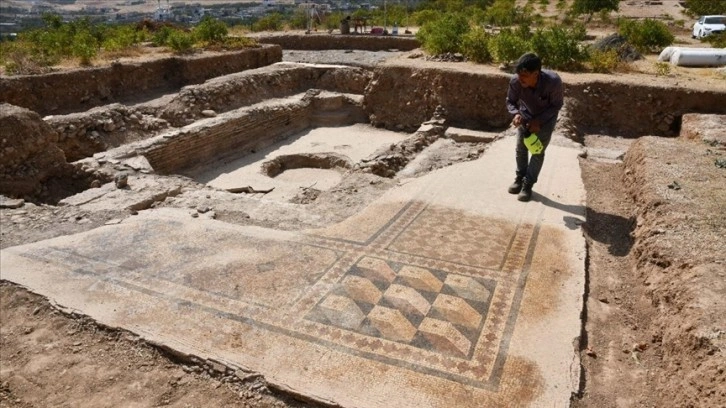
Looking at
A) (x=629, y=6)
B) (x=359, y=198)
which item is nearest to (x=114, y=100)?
(x=359, y=198)

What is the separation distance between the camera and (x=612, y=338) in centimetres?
337

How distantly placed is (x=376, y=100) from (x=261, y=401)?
9.60 metres

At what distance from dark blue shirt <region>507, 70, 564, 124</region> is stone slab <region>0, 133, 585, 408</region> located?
913 millimetres

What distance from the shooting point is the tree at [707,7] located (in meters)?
22.9

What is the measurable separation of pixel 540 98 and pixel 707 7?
82.0ft

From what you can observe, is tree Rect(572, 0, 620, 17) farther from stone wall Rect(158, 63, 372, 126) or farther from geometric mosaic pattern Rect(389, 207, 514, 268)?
geometric mosaic pattern Rect(389, 207, 514, 268)

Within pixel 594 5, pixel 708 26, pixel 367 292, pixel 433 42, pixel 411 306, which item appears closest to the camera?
pixel 411 306

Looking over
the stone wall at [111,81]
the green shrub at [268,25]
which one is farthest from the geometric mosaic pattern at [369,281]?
the green shrub at [268,25]

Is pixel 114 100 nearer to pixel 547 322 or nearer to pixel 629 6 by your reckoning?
pixel 547 322

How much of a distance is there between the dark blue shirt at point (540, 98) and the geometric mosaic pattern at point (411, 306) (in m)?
1.91

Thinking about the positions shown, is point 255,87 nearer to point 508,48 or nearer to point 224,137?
point 224,137

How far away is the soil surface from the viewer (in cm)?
287

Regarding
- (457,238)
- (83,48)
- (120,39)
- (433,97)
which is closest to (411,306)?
(457,238)

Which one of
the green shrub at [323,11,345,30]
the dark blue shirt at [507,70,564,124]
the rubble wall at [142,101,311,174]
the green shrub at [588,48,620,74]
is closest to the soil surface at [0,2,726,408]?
the dark blue shirt at [507,70,564,124]
